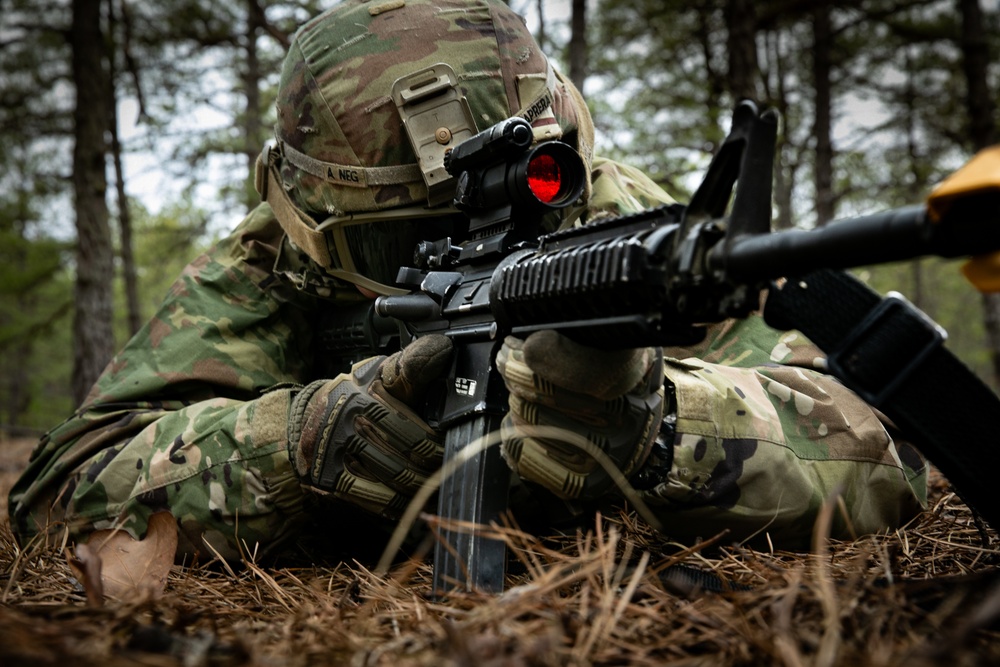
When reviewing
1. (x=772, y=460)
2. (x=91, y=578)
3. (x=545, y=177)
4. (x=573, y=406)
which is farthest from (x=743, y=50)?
(x=91, y=578)

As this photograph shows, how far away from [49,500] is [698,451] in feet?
7.14

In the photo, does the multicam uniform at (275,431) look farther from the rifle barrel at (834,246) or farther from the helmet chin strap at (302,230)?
the rifle barrel at (834,246)

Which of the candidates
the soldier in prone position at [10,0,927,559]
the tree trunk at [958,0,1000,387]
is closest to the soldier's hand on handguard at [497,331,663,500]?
the soldier in prone position at [10,0,927,559]

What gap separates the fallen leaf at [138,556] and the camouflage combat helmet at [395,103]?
98cm

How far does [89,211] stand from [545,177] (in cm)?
616

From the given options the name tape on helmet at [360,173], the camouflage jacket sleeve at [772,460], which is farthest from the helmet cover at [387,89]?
the camouflage jacket sleeve at [772,460]

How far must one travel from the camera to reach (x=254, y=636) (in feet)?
3.99

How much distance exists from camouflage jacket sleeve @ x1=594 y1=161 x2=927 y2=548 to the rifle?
0.45 meters

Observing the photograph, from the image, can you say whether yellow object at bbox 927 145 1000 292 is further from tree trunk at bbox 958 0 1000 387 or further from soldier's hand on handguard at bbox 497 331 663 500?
tree trunk at bbox 958 0 1000 387

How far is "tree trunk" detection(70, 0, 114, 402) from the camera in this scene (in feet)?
21.8

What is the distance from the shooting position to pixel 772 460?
1.89 m

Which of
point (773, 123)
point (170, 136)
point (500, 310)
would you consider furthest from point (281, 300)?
point (170, 136)

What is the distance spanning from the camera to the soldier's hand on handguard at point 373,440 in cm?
200

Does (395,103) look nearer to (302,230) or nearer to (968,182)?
(302,230)
